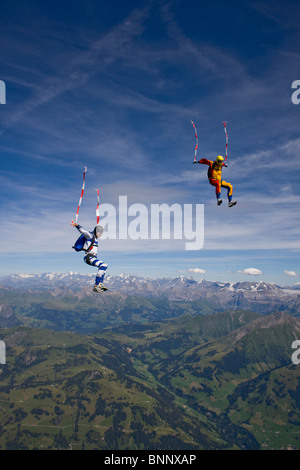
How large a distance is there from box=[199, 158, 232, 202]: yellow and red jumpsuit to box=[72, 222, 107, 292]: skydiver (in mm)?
9341

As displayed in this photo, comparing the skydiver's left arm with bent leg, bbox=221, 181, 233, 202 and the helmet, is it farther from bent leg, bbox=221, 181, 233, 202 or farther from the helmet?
bent leg, bbox=221, 181, 233, 202

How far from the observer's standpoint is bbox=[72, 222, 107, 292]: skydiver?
1911 centimetres

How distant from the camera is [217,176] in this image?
20.9m

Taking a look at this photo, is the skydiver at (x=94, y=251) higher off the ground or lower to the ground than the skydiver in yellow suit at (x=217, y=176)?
lower

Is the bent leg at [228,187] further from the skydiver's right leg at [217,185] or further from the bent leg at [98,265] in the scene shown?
the bent leg at [98,265]

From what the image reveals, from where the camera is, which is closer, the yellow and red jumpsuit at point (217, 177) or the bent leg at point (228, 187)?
the yellow and red jumpsuit at point (217, 177)

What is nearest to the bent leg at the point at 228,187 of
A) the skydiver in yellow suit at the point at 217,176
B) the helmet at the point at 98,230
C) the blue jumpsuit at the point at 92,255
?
the skydiver in yellow suit at the point at 217,176

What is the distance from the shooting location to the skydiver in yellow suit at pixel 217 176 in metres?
20.6

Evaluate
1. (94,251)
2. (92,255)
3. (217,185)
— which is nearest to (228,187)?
(217,185)

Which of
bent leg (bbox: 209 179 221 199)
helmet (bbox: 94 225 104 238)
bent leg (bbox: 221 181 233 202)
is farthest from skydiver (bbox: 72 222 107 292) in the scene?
bent leg (bbox: 221 181 233 202)

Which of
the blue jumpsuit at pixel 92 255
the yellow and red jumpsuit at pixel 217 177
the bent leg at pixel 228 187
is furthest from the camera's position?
the bent leg at pixel 228 187

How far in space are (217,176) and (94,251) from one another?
35.9ft
